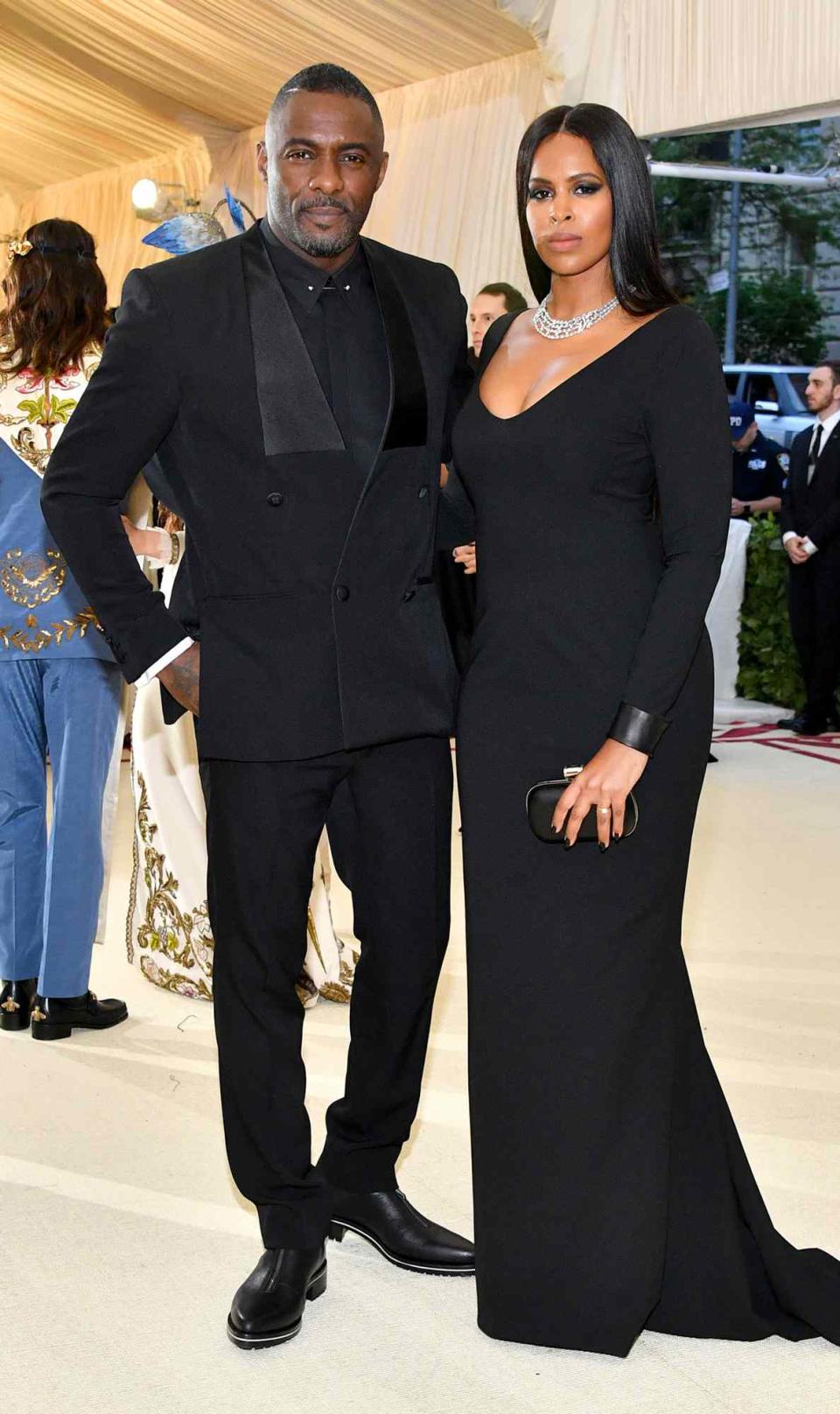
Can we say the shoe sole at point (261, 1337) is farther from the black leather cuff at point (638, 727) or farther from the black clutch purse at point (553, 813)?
the black leather cuff at point (638, 727)

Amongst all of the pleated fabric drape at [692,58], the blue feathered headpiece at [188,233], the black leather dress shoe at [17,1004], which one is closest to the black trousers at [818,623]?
the pleated fabric drape at [692,58]

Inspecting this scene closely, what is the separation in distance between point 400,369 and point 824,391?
6234 millimetres

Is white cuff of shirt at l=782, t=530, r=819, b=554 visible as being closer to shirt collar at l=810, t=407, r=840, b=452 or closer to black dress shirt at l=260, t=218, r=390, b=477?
shirt collar at l=810, t=407, r=840, b=452

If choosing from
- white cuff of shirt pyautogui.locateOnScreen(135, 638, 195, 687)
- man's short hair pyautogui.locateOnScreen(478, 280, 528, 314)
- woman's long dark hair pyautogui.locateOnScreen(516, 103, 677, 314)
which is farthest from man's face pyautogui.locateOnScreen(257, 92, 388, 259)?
man's short hair pyautogui.locateOnScreen(478, 280, 528, 314)

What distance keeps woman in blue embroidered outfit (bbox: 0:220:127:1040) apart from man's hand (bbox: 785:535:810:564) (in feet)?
16.2

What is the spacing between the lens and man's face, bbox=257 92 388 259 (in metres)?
2.07

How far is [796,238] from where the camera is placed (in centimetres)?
1209

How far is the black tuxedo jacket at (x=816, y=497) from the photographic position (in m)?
7.70

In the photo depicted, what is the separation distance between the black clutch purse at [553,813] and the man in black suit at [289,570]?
217mm

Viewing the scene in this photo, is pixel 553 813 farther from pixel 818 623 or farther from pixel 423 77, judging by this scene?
pixel 423 77

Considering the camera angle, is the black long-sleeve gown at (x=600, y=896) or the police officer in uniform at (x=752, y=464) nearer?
the black long-sleeve gown at (x=600, y=896)

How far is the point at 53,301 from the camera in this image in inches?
136

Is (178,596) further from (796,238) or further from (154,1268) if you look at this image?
(796,238)

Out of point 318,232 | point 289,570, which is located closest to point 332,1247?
point 289,570
